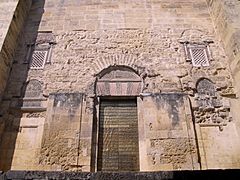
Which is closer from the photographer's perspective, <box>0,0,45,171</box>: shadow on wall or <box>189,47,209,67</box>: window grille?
<box>0,0,45,171</box>: shadow on wall

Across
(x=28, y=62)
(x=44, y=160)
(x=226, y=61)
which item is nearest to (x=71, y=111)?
(x=44, y=160)

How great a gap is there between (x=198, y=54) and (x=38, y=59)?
3.77 meters

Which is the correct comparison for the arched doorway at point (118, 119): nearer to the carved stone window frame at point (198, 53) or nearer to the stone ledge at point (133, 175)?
the carved stone window frame at point (198, 53)

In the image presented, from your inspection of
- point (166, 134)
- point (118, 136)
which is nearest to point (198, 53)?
point (166, 134)

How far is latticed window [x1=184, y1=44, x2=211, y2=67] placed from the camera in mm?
6091

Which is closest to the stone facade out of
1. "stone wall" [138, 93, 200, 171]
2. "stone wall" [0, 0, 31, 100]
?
"stone wall" [138, 93, 200, 171]

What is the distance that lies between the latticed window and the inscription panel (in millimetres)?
1766

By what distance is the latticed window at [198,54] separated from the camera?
6091 mm

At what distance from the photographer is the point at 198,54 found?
20.5ft

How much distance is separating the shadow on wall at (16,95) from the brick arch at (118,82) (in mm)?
1675

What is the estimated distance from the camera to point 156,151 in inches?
192

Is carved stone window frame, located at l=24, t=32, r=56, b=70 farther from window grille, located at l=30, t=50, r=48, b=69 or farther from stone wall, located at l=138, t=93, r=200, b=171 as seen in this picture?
stone wall, located at l=138, t=93, r=200, b=171

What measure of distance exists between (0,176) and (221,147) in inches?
155

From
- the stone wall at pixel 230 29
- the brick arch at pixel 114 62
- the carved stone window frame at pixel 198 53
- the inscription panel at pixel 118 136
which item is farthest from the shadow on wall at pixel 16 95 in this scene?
the stone wall at pixel 230 29
